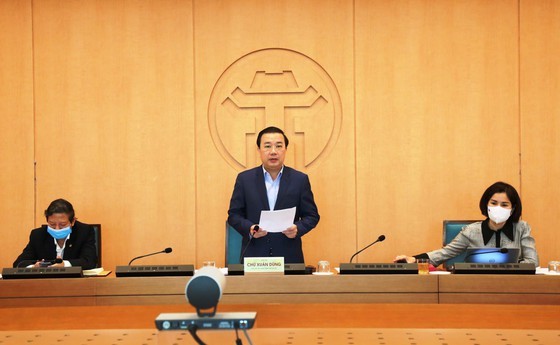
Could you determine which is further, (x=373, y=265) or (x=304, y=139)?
(x=304, y=139)

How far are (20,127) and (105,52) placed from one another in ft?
3.01

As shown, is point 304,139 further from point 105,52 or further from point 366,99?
point 105,52

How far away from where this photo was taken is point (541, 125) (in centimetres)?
534

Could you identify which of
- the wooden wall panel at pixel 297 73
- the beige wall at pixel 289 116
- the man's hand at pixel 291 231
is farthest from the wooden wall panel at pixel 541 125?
the man's hand at pixel 291 231

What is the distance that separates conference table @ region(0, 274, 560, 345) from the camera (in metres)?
1.94

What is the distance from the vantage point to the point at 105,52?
5461mm

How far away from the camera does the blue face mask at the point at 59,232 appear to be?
417 cm

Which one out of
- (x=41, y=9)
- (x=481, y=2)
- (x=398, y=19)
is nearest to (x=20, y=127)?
(x=41, y=9)

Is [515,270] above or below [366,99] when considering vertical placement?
below

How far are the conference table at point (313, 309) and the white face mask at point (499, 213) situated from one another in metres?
0.78

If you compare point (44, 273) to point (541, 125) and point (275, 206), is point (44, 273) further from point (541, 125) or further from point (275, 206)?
point (541, 125)

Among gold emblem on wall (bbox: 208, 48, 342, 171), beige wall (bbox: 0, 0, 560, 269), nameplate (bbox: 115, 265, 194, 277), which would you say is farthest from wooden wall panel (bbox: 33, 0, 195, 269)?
nameplate (bbox: 115, 265, 194, 277)

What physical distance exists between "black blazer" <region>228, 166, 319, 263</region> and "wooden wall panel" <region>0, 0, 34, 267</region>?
84.2 inches

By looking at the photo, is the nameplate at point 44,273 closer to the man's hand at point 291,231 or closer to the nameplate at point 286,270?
the nameplate at point 286,270
